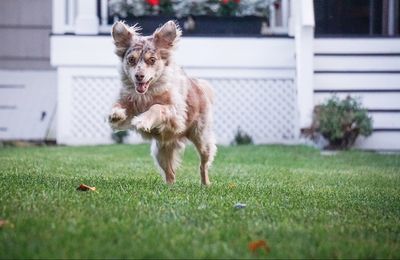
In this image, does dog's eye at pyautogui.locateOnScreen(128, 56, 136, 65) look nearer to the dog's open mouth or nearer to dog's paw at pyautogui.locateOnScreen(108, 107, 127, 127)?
the dog's open mouth

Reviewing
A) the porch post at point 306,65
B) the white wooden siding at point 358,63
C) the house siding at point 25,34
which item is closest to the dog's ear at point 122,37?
the porch post at point 306,65

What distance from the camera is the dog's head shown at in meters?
5.39

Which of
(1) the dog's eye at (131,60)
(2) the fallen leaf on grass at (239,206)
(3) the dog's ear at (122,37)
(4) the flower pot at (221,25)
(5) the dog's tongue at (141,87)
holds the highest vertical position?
(4) the flower pot at (221,25)

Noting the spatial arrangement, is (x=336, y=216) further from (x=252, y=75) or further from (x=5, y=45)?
(x=5, y=45)

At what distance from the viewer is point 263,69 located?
39.5ft

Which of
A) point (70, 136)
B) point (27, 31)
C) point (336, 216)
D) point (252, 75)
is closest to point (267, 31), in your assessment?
point (252, 75)

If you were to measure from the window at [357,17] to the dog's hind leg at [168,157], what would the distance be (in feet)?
20.2

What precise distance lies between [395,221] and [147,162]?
4883mm

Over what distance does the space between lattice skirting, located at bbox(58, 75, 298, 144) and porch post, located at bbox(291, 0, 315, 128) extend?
1.08 metres

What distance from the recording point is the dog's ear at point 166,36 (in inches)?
225

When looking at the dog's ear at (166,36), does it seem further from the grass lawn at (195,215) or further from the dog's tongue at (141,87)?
the grass lawn at (195,215)

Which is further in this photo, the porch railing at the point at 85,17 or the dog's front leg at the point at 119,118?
the porch railing at the point at 85,17

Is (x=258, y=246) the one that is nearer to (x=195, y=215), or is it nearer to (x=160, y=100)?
(x=195, y=215)

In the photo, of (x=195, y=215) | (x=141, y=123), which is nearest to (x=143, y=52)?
(x=141, y=123)
